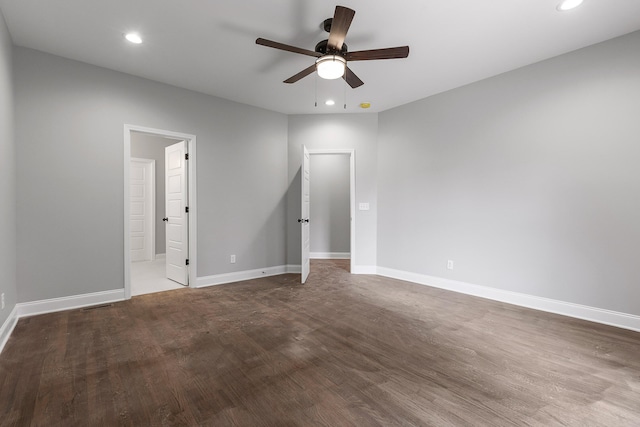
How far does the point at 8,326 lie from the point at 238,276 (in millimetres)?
2524

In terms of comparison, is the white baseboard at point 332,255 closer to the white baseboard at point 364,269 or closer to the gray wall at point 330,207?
the gray wall at point 330,207

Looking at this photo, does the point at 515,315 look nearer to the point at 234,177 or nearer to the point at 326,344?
the point at 326,344

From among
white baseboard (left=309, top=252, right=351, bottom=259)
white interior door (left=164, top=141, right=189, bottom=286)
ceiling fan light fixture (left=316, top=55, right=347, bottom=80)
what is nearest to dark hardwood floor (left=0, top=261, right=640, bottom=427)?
white interior door (left=164, top=141, right=189, bottom=286)

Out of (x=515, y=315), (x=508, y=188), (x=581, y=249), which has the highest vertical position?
(x=508, y=188)

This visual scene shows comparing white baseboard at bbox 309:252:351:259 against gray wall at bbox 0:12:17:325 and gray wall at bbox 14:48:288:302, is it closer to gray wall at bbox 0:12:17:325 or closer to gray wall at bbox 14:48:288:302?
gray wall at bbox 14:48:288:302

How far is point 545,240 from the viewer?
3252mm

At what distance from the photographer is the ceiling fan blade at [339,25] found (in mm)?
1952

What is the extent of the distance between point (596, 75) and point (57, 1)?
5053 millimetres

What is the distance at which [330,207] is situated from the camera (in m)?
6.79

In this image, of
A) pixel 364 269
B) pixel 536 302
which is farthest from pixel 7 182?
pixel 536 302

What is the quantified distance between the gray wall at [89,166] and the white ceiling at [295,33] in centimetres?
31

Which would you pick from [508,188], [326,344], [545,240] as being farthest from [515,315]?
[326,344]

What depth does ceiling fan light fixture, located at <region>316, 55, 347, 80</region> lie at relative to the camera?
245 centimetres

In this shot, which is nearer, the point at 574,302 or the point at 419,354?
the point at 419,354
